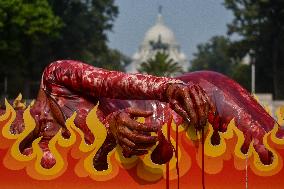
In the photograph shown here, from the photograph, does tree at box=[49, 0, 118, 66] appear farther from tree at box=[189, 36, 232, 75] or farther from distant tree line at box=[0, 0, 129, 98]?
tree at box=[189, 36, 232, 75]

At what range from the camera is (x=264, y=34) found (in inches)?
1866

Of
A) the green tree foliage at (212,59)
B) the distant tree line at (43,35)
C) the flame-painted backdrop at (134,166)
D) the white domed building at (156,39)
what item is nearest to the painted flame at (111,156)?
the flame-painted backdrop at (134,166)

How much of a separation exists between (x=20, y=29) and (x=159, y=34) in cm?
8706

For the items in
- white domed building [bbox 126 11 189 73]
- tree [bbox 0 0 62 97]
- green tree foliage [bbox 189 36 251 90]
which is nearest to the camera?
tree [bbox 0 0 62 97]

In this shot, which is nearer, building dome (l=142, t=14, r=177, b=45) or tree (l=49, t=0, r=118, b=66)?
tree (l=49, t=0, r=118, b=66)

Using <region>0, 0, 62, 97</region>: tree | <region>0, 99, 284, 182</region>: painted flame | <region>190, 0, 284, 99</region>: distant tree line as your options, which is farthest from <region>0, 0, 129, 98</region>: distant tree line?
<region>0, 99, 284, 182</region>: painted flame

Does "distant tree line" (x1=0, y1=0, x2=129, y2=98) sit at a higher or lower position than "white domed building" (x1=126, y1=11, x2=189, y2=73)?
lower

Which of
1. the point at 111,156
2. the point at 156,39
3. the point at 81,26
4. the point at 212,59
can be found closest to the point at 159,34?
the point at 156,39

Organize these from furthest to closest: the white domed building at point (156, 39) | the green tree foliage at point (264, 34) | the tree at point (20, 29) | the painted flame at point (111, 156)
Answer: the white domed building at point (156, 39) → the green tree foliage at point (264, 34) → the tree at point (20, 29) → the painted flame at point (111, 156)

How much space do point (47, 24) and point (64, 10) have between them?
1050cm

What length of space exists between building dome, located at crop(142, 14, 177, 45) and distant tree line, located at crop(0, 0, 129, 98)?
195ft

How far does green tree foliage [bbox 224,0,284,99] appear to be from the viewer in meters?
47.0

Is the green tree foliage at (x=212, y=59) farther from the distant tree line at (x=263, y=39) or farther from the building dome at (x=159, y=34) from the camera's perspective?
the distant tree line at (x=263, y=39)

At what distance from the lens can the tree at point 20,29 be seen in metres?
33.9
